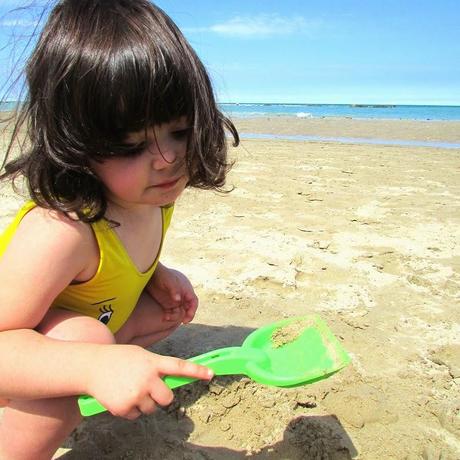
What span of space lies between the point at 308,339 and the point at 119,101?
2.46 feet

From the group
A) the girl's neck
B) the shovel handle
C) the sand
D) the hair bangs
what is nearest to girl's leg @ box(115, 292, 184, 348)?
the sand

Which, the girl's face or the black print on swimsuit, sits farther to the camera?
the black print on swimsuit

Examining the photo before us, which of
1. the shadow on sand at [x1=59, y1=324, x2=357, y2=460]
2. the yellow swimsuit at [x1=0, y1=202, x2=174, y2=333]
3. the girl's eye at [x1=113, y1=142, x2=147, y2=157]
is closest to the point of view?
the girl's eye at [x1=113, y1=142, x2=147, y2=157]

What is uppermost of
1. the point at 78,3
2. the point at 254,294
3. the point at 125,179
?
the point at 78,3

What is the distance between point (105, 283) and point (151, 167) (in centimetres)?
33

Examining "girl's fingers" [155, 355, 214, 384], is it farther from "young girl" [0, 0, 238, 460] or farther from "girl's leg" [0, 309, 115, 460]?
"girl's leg" [0, 309, 115, 460]

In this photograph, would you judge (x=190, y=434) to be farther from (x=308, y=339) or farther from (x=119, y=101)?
(x=119, y=101)

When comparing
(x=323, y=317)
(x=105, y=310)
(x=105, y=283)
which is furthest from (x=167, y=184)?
(x=323, y=317)

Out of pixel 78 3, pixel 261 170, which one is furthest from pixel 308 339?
pixel 261 170

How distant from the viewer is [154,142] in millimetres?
1027

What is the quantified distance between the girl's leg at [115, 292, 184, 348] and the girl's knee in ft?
1.26

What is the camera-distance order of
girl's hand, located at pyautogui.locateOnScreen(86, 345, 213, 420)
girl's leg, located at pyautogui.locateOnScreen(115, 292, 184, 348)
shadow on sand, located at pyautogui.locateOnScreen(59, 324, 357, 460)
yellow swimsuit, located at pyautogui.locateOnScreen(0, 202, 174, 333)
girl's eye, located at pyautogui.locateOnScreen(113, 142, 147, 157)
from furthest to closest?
girl's leg, located at pyautogui.locateOnScreen(115, 292, 184, 348), shadow on sand, located at pyautogui.locateOnScreen(59, 324, 357, 460), yellow swimsuit, located at pyautogui.locateOnScreen(0, 202, 174, 333), girl's eye, located at pyautogui.locateOnScreen(113, 142, 147, 157), girl's hand, located at pyautogui.locateOnScreen(86, 345, 213, 420)

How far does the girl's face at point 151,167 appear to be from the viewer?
3.38 ft

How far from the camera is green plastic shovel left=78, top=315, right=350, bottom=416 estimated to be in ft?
3.50
